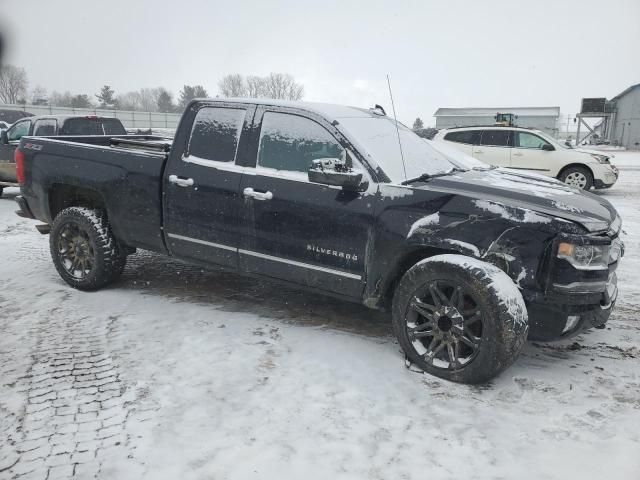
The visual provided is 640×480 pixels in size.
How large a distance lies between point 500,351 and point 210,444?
1.80 m

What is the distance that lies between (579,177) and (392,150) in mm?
9974

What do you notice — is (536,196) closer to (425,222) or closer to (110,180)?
(425,222)

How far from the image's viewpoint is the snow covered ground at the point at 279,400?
100 inches

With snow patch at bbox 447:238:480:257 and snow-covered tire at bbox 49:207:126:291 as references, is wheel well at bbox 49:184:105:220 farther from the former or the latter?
snow patch at bbox 447:238:480:257

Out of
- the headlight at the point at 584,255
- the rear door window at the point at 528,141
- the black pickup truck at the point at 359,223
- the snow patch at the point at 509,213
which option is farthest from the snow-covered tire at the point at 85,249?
the rear door window at the point at 528,141

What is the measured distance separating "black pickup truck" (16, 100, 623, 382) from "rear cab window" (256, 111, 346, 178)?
0.01 m

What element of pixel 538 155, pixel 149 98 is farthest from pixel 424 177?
pixel 149 98

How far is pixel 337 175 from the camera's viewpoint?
354 cm

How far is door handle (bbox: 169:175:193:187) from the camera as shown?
14.2 ft

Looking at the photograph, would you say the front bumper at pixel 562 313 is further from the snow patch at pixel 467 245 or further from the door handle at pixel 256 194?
the door handle at pixel 256 194

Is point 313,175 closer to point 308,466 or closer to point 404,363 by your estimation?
point 404,363

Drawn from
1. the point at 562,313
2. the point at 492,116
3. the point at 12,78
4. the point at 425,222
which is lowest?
the point at 562,313

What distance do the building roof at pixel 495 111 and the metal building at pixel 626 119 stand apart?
8799 millimetres

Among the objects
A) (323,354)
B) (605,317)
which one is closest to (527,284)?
(605,317)
